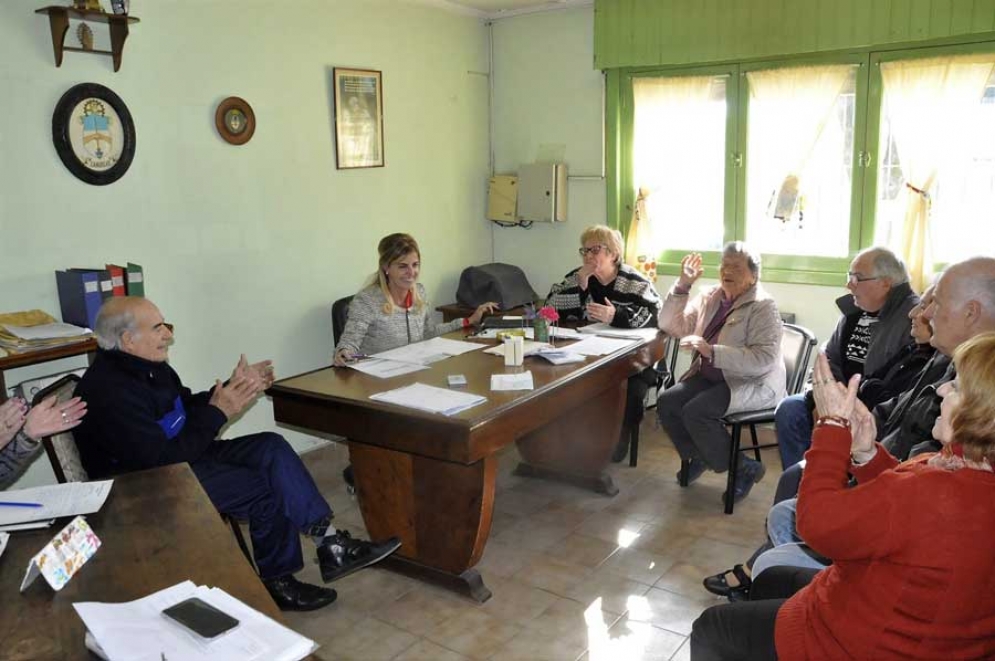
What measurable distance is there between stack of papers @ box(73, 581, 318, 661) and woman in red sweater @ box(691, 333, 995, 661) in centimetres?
99

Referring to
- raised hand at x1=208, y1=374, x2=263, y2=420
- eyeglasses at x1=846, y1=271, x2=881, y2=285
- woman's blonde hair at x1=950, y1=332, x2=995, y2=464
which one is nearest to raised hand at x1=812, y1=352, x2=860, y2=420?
woman's blonde hair at x1=950, y1=332, x2=995, y2=464

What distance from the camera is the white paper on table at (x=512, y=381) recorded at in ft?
9.91

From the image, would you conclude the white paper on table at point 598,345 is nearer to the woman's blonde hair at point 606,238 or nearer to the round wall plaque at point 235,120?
the woman's blonde hair at point 606,238

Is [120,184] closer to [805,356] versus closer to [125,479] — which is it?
[125,479]

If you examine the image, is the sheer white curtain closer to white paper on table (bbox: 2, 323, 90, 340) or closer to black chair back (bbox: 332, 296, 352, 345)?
black chair back (bbox: 332, 296, 352, 345)

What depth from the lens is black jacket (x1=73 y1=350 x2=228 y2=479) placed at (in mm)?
2551

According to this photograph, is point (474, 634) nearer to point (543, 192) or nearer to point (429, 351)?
point (429, 351)

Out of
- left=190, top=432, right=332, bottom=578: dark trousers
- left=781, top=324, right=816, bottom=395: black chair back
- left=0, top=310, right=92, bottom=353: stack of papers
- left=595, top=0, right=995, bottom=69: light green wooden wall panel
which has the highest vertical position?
left=595, top=0, right=995, bottom=69: light green wooden wall panel

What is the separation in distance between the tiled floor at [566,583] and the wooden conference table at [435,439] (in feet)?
→ 0.56

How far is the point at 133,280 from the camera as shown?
3.50 m

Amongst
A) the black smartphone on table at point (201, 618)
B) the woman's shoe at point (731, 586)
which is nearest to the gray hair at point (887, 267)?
the woman's shoe at point (731, 586)

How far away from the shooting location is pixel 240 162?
4070 millimetres

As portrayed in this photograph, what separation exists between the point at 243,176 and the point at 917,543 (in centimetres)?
348

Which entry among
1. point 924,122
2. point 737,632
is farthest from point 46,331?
point 924,122
